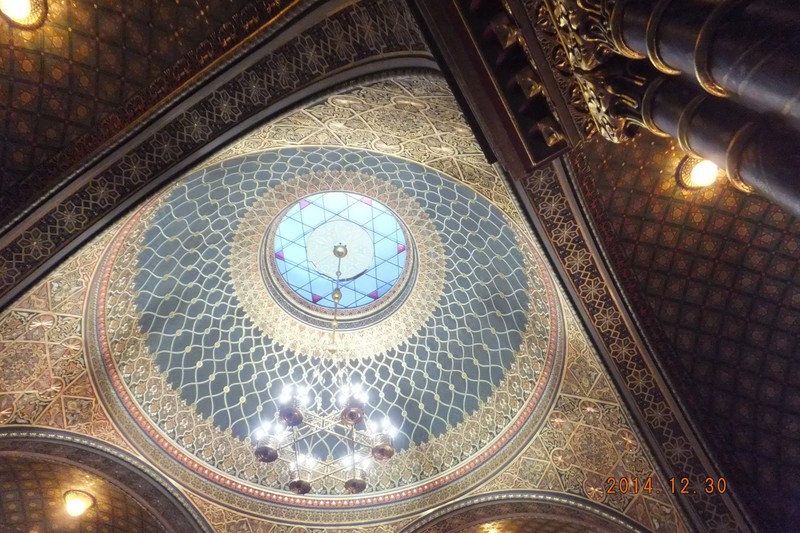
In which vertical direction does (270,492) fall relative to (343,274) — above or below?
below

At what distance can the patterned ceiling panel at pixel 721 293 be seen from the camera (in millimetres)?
5805

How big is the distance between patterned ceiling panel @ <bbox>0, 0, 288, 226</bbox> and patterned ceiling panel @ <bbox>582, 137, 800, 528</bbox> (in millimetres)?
3714

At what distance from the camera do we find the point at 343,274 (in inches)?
420

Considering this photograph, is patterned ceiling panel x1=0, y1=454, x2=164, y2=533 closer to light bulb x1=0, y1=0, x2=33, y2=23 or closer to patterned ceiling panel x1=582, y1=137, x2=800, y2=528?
light bulb x1=0, y1=0, x2=33, y2=23

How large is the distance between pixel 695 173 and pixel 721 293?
55.6 inches

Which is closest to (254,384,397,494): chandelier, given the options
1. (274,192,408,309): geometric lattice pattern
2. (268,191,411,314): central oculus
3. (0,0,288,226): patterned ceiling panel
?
(268,191,411,314): central oculus

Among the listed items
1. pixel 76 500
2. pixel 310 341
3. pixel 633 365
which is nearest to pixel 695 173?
pixel 633 365

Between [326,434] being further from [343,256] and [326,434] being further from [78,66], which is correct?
[78,66]

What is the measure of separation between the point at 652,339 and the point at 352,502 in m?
5.61

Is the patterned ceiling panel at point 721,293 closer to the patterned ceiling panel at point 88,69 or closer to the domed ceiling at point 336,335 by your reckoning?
the domed ceiling at point 336,335

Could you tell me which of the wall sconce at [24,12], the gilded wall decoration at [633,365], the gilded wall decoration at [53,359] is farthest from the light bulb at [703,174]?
the gilded wall decoration at [53,359]

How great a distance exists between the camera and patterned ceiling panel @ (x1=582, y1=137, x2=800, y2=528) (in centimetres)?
580

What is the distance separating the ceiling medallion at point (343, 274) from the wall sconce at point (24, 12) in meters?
3.98

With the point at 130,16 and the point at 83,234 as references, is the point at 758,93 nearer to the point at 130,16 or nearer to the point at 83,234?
the point at 130,16
